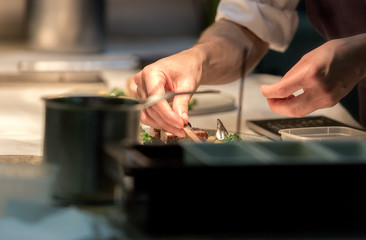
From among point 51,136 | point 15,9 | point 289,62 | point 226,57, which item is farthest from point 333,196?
point 15,9

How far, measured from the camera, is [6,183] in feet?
2.69

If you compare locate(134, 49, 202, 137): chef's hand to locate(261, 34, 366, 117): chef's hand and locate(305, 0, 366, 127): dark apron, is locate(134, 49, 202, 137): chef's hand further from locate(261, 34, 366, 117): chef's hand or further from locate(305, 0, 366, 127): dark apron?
locate(305, 0, 366, 127): dark apron

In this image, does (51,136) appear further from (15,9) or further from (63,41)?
(15,9)

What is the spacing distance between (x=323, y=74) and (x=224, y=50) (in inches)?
17.5

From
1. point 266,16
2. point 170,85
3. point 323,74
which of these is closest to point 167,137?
point 170,85

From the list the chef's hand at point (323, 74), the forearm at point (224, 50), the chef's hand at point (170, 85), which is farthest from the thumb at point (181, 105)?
the forearm at point (224, 50)

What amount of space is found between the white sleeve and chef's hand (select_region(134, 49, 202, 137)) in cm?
26

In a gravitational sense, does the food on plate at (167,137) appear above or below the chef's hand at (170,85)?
below

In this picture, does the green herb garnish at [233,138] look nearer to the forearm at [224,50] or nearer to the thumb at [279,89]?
the thumb at [279,89]

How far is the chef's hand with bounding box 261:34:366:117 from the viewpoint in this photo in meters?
1.33

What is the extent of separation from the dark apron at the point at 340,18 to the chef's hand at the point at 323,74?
432mm

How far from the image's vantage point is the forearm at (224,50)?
1697mm

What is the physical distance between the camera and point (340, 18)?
1840 millimetres

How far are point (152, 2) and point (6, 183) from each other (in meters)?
3.07
